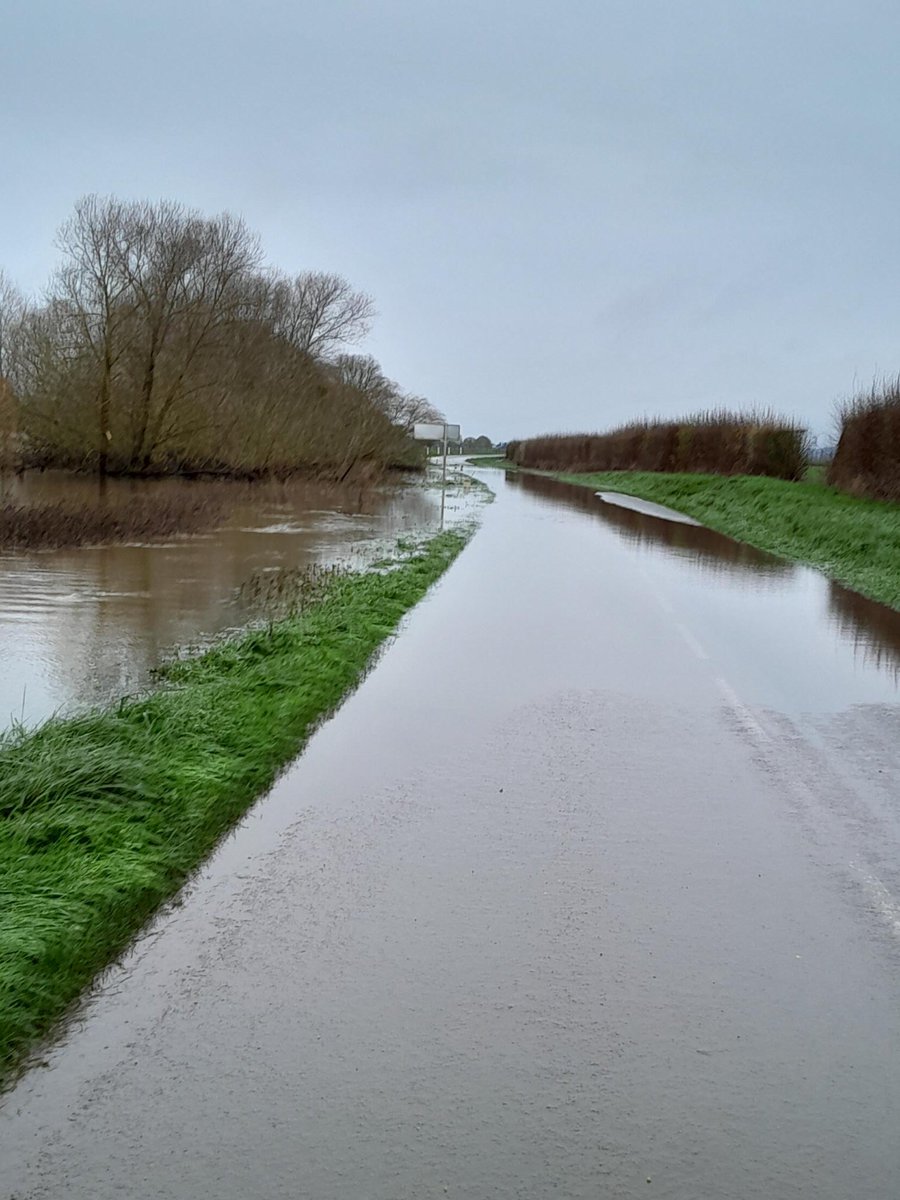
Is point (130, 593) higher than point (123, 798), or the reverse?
point (130, 593)

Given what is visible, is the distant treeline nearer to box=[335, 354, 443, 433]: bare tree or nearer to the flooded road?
box=[335, 354, 443, 433]: bare tree

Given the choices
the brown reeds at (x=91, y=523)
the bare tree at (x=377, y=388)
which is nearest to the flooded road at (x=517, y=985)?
the brown reeds at (x=91, y=523)

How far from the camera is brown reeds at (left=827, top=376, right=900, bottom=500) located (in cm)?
3284

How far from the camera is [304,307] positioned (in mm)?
72500

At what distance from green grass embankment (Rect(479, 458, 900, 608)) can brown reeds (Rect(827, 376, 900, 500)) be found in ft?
1.93

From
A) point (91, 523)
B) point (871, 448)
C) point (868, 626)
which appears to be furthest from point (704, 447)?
point (868, 626)

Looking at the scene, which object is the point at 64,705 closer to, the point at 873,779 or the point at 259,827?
the point at 259,827

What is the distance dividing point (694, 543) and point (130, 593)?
640 inches

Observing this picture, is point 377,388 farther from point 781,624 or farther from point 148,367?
point 781,624

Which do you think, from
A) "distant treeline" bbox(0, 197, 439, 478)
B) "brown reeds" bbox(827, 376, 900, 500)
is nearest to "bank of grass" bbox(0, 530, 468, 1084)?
"brown reeds" bbox(827, 376, 900, 500)

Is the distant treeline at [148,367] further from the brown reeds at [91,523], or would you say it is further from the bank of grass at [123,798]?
A: the bank of grass at [123,798]

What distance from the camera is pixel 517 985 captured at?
450 centimetres

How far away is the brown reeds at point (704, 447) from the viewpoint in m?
48.4

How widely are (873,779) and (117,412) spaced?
4344 cm
